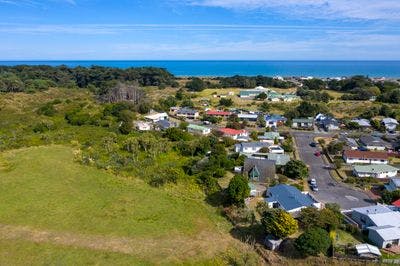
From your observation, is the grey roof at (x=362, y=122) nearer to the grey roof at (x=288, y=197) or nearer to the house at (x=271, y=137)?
the house at (x=271, y=137)

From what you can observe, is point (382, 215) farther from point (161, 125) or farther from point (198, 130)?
point (161, 125)

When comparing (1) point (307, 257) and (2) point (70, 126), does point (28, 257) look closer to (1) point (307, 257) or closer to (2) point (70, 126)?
(1) point (307, 257)

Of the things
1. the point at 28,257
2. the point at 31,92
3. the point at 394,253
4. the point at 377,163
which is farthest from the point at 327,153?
the point at 31,92

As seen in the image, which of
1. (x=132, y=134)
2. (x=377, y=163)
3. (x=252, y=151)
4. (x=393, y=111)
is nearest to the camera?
(x=377, y=163)

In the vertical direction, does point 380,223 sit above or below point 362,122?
below

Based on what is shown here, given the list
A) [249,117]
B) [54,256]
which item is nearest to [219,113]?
[249,117]

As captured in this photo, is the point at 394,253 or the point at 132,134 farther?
the point at 132,134

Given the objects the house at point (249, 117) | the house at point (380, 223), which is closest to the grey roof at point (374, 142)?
the house at point (249, 117)
